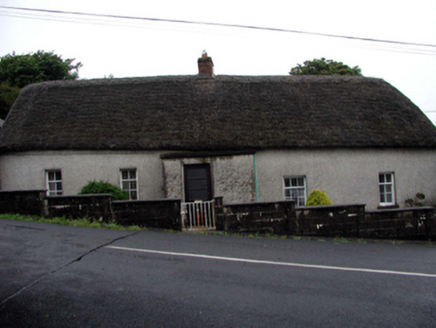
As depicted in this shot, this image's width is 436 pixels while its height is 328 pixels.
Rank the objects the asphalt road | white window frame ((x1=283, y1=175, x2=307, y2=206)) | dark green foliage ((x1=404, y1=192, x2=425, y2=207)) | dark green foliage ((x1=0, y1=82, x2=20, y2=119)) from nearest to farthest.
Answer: the asphalt road < white window frame ((x1=283, y1=175, x2=307, y2=206)) < dark green foliage ((x1=404, y1=192, x2=425, y2=207)) < dark green foliage ((x1=0, y1=82, x2=20, y2=119))

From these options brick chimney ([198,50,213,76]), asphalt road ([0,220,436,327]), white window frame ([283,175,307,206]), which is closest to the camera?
asphalt road ([0,220,436,327])

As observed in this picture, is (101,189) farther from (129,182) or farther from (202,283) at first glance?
(202,283)

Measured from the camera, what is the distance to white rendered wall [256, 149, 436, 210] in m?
15.5

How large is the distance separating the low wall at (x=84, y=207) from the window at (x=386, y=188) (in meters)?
11.7

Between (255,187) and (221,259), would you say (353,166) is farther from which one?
(221,259)

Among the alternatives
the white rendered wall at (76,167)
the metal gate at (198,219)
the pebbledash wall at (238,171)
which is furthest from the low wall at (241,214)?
the pebbledash wall at (238,171)

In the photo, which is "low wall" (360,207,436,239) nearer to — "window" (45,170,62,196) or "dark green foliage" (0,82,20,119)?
"window" (45,170,62,196)

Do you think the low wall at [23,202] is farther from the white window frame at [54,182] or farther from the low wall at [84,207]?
the white window frame at [54,182]

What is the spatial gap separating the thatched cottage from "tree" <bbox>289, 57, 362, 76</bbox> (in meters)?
17.8

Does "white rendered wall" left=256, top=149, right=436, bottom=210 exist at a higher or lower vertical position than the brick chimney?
lower

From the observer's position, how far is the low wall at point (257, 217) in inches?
427

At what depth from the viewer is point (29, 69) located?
109ft

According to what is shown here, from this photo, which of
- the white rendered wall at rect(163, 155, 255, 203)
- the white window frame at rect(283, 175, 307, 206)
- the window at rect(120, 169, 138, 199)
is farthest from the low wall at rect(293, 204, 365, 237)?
the window at rect(120, 169, 138, 199)

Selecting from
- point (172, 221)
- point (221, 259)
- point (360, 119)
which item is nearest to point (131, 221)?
point (172, 221)
